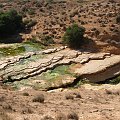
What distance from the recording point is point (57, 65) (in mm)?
36250

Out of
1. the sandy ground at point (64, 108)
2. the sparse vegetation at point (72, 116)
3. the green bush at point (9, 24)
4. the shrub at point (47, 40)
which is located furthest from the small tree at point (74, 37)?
the sparse vegetation at point (72, 116)

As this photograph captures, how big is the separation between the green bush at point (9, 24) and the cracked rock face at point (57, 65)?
8.01 m

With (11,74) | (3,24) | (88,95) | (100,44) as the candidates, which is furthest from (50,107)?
(3,24)

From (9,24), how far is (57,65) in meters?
12.0

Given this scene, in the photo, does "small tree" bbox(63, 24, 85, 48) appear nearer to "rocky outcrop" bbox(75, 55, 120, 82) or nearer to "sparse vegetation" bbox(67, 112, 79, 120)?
"rocky outcrop" bbox(75, 55, 120, 82)

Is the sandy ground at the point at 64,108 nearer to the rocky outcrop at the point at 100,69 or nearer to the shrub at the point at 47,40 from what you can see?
the rocky outcrop at the point at 100,69

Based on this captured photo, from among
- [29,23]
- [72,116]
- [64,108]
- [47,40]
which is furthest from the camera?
[29,23]

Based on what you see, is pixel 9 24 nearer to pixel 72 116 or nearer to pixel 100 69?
pixel 100 69

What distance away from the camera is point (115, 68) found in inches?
1453

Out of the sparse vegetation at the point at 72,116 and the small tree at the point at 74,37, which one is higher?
the sparse vegetation at the point at 72,116

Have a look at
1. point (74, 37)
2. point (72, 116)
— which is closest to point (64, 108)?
point (72, 116)

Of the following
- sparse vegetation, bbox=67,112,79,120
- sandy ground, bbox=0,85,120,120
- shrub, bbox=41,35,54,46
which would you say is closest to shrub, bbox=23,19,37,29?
shrub, bbox=41,35,54,46

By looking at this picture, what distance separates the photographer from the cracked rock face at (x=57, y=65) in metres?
34.2

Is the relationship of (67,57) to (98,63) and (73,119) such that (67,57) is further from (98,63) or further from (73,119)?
(73,119)
